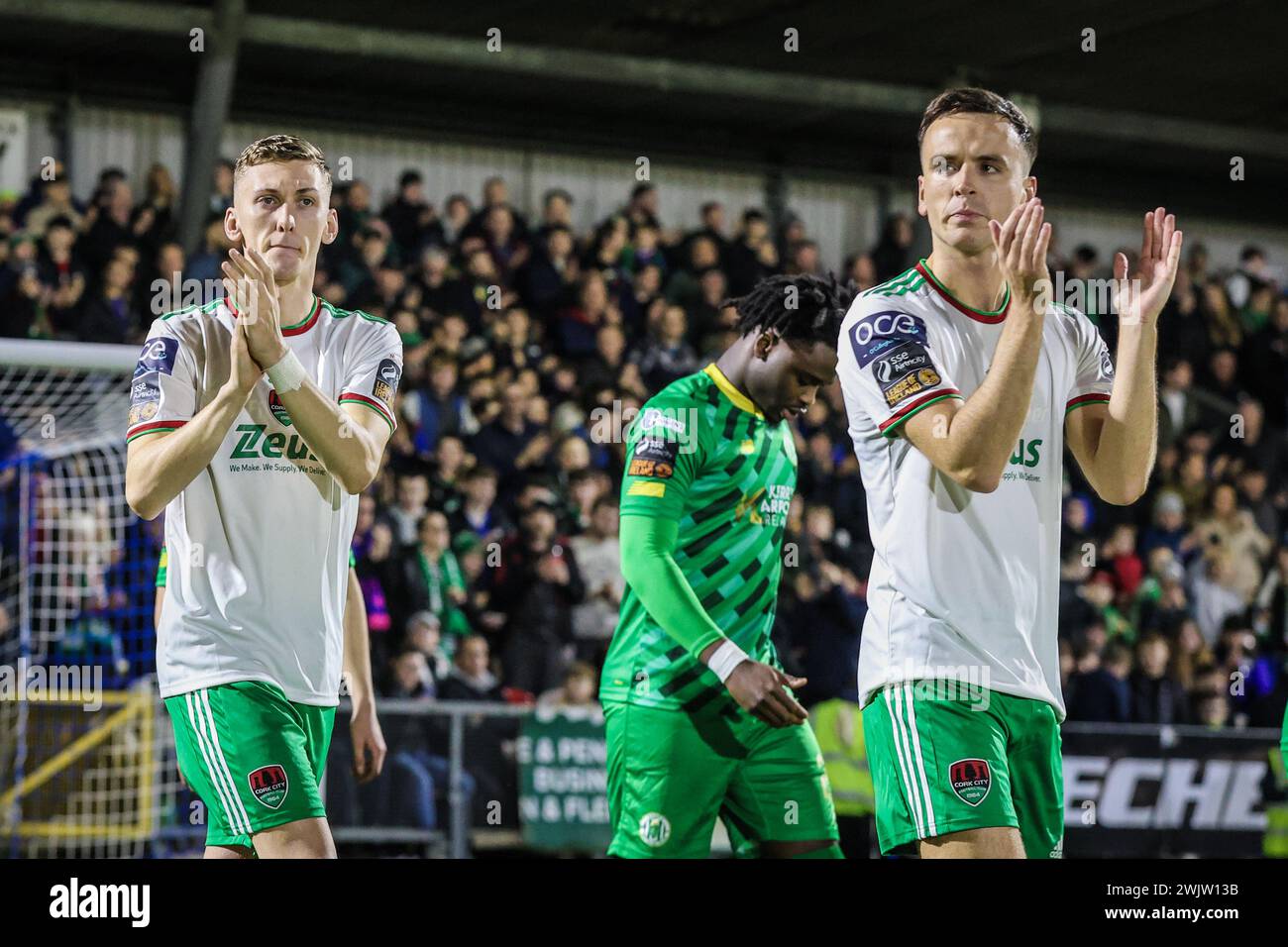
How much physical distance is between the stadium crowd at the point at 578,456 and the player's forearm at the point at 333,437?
5866mm

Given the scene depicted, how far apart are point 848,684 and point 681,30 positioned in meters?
7.61

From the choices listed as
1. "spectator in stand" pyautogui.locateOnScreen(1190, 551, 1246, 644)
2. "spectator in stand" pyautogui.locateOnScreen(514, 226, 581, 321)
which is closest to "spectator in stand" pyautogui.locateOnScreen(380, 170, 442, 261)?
"spectator in stand" pyautogui.locateOnScreen(514, 226, 581, 321)

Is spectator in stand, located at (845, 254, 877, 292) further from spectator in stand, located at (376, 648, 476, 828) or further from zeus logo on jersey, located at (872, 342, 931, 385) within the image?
zeus logo on jersey, located at (872, 342, 931, 385)

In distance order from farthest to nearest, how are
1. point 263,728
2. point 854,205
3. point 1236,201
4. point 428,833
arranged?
1. point 1236,201
2. point 854,205
3. point 428,833
4. point 263,728

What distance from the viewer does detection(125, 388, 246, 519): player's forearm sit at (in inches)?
174

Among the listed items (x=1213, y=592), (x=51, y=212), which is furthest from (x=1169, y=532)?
(x=51, y=212)

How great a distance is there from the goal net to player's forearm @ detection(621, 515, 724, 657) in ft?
14.5

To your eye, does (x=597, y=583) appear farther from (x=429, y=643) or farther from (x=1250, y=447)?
(x=1250, y=447)

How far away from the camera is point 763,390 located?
5.75 meters

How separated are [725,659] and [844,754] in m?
6.65

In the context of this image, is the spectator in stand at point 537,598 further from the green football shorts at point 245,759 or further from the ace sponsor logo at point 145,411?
the ace sponsor logo at point 145,411

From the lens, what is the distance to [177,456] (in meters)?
4.44
